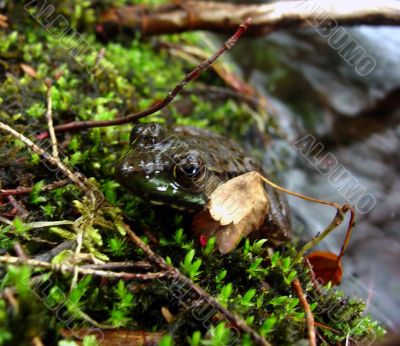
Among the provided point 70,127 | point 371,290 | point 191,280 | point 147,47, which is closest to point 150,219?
point 191,280

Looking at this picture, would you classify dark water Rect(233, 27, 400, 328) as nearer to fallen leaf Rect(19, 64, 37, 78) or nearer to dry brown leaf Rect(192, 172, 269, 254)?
dry brown leaf Rect(192, 172, 269, 254)

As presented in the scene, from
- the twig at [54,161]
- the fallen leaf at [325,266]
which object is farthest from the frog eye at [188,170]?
the fallen leaf at [325,266]

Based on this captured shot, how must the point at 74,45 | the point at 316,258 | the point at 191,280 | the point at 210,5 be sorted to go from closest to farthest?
the point at 191,280 < the point at 316,258 < the point at 74,45 < the point at 210,5

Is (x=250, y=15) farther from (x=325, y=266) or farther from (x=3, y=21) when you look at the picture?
(x=325, y=266)

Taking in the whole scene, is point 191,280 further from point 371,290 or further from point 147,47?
point 147,47

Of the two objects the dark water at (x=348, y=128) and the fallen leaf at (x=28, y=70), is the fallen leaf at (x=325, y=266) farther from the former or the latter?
the fallen leaf at (x=28, y=70)

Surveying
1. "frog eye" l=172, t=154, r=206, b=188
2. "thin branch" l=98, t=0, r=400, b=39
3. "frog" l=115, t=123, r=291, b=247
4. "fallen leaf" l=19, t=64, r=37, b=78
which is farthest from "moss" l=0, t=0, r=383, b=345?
"thin branch" l=98, t=0, r=400, b=39

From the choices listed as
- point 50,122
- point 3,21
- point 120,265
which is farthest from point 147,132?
point 3,21
